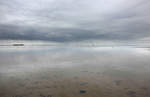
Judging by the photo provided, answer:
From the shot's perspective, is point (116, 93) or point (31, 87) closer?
point (116, 93)

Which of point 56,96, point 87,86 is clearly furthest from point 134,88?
point 56,96

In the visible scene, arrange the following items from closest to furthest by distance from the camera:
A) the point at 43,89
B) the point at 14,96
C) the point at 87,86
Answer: the point at 14,96 → the point at 43,89 → the point at 87,86

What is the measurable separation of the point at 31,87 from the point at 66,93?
12.5 ft

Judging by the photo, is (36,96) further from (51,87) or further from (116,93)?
(116,93)

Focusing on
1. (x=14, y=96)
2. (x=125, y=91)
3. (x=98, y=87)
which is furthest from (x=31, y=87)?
(x=125, y=91)

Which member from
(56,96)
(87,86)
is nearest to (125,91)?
(87,86)

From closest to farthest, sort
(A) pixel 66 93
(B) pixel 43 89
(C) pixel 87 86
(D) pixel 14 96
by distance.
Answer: (D) pixel 14 96 < (A) pixel 66 93 < (B) pixel 43 89 < (C) pixel 87 86

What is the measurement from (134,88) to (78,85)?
216 inches

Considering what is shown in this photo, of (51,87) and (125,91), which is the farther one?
(51,87)

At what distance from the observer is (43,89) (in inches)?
388

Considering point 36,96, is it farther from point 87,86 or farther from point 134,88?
point 134,88

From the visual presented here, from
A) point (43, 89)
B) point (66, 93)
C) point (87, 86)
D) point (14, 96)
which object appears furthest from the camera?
point (87, 86)

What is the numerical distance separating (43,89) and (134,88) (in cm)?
884

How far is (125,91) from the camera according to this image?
9.36 m
